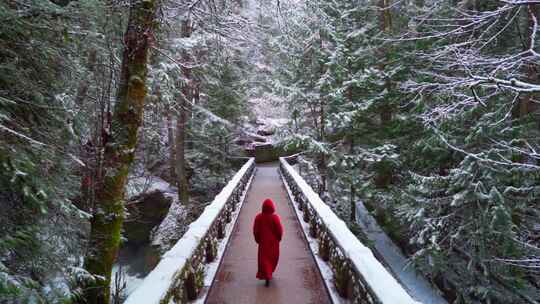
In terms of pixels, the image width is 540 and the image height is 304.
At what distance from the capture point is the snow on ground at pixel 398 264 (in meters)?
13.6

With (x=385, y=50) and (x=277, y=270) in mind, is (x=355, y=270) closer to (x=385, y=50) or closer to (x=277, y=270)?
(x=277, y=270)

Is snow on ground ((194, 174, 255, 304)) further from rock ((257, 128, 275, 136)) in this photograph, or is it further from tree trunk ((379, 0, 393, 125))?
rock ((257, 128, 275, 136))

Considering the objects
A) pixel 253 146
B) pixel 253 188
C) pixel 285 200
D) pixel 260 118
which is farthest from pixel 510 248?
pixel 260 118

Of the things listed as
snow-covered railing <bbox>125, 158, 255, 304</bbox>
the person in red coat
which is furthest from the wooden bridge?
the person in red coat

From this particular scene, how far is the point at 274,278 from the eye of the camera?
6.98 metres

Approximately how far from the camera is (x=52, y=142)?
5195mm

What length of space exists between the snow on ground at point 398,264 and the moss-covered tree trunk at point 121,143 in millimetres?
9257

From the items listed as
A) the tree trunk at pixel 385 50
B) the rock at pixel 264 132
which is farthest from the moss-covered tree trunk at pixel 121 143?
the rock at pixel 264 132

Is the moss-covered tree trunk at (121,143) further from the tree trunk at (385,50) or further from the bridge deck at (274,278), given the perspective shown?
the tree trunk at (385,50)

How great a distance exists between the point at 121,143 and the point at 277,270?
4.07 metres

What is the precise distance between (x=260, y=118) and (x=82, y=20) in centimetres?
3492

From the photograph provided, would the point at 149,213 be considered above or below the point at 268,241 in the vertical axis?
below

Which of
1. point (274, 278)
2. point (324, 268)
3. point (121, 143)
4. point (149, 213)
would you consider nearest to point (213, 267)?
point (274, 278)

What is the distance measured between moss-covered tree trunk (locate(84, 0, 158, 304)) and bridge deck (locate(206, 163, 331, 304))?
204cm
